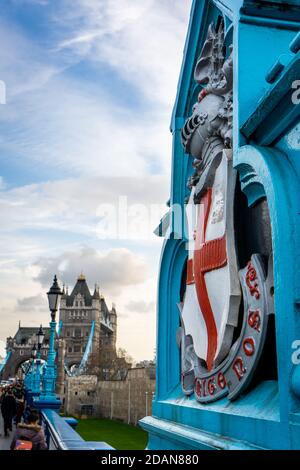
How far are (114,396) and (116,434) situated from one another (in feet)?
44.2

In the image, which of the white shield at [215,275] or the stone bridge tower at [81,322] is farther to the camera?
the stone bridge tower at [81,322]

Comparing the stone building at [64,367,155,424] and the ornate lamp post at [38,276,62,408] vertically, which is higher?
the ornate lamp post at [38,276,62,408]

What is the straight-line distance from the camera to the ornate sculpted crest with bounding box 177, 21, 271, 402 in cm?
→ 379

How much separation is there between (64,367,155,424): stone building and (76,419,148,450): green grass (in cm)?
160

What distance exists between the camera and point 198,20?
5.73 meters

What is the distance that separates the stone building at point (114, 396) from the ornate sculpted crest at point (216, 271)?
3545cm

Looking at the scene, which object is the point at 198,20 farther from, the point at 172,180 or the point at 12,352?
the point at 12,352

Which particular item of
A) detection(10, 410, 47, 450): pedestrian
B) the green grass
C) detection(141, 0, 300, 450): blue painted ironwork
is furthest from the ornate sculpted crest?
the green grass

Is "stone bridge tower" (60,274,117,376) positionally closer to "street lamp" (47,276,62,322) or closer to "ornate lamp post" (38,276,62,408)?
"ornate lamp post" (38,276,62,408)

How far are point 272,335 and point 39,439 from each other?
3.32 meters

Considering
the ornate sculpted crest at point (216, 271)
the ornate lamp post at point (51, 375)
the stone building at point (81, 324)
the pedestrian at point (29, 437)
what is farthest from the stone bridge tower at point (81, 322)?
the ornate sculpted crest at point (216, 271)

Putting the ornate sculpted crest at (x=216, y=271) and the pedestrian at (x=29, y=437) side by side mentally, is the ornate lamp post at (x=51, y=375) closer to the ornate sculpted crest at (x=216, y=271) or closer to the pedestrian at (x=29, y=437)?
the pedestrian at (x=29, y=437)

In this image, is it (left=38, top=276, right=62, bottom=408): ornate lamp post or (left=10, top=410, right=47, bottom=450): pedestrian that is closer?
(left=10, top=410, right=47, bottom=450): pedestrian

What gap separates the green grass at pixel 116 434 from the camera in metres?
33.2
